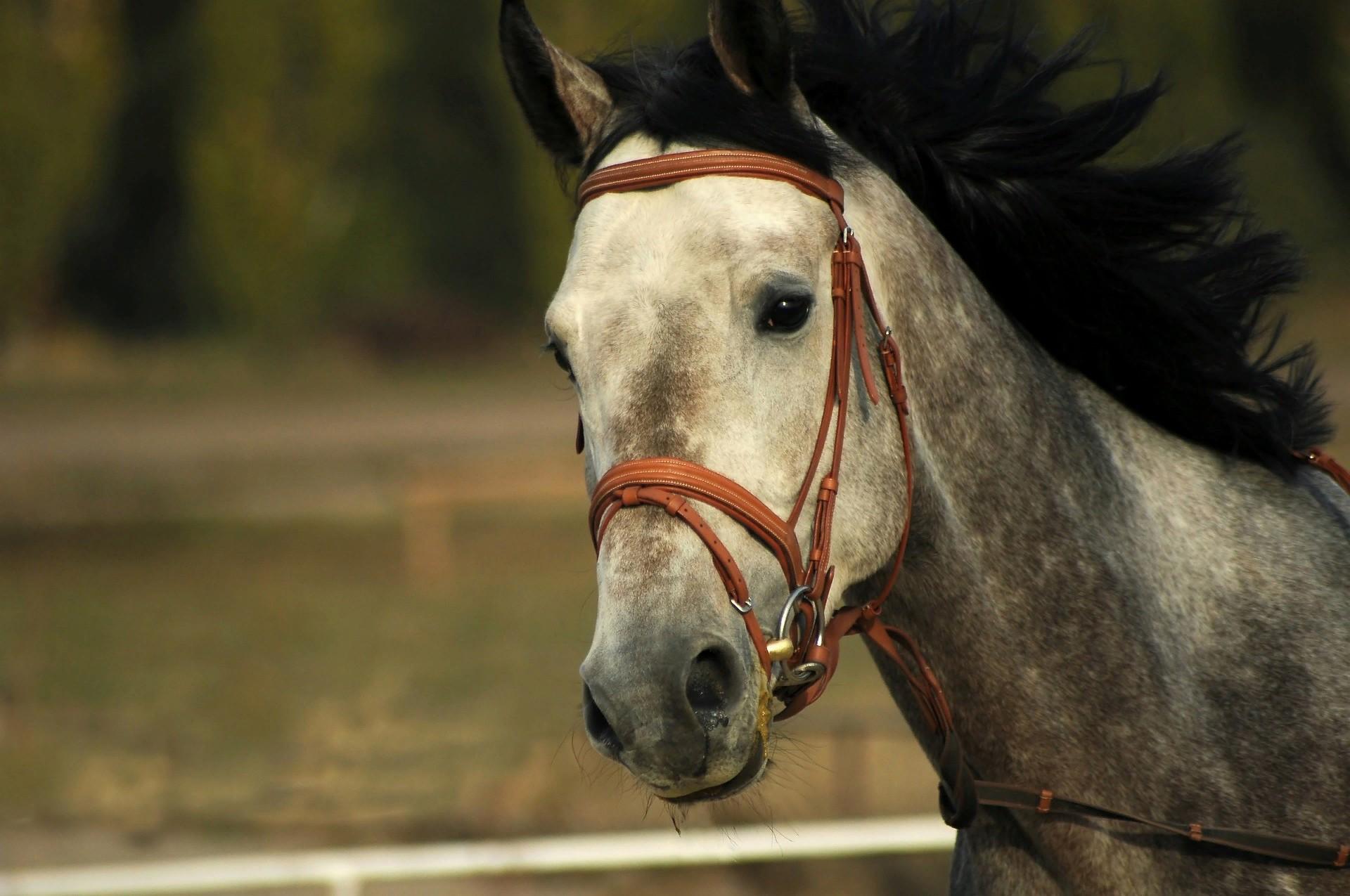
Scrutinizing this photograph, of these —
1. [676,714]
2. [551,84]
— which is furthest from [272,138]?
[676,714]

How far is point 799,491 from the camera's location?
2170 millimetres

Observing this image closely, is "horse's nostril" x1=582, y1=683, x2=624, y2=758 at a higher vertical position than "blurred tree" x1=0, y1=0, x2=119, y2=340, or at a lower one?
higher

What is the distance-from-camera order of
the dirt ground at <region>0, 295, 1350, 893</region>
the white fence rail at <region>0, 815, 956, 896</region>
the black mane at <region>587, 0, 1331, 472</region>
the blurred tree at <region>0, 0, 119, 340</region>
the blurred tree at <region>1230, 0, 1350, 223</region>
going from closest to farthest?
the black mane at <region>587, 0, 1331, 472</region>, the white fence rail at <region>0, 815, 956, 896</region>, the dirt ground at <region>0, 295, 1350, 893</region>, the blurred tree at <region>0, 0, 119, 340</region>, the blurred tree at <region>1230, 0, 1350, 223</region>

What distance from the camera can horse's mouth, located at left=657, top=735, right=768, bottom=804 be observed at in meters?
2.06

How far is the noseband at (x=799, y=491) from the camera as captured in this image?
207cm

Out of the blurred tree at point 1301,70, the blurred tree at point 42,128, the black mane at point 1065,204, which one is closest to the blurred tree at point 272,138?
the blurred tree at point 42,128

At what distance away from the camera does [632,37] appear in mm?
2709

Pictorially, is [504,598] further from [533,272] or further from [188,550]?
[533,272]

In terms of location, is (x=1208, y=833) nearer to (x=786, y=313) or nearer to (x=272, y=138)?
(x=786, y=313)

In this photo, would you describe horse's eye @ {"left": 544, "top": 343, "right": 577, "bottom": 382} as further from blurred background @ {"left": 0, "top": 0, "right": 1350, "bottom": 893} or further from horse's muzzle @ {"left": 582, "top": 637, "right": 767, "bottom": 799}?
blurred background @ {"left": 0, "top": 0, "right": 1350, "bottom": 893}

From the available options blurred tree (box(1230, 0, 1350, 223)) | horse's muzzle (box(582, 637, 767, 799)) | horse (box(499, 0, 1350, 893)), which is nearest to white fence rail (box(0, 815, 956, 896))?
horse (box(499, 0, 1350, 893))

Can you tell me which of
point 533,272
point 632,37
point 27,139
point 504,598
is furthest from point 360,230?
point 632,37

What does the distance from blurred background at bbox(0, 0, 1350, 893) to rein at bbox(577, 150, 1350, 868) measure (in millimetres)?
727

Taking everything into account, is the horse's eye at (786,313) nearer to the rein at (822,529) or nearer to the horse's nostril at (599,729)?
the rein at (822,529)
